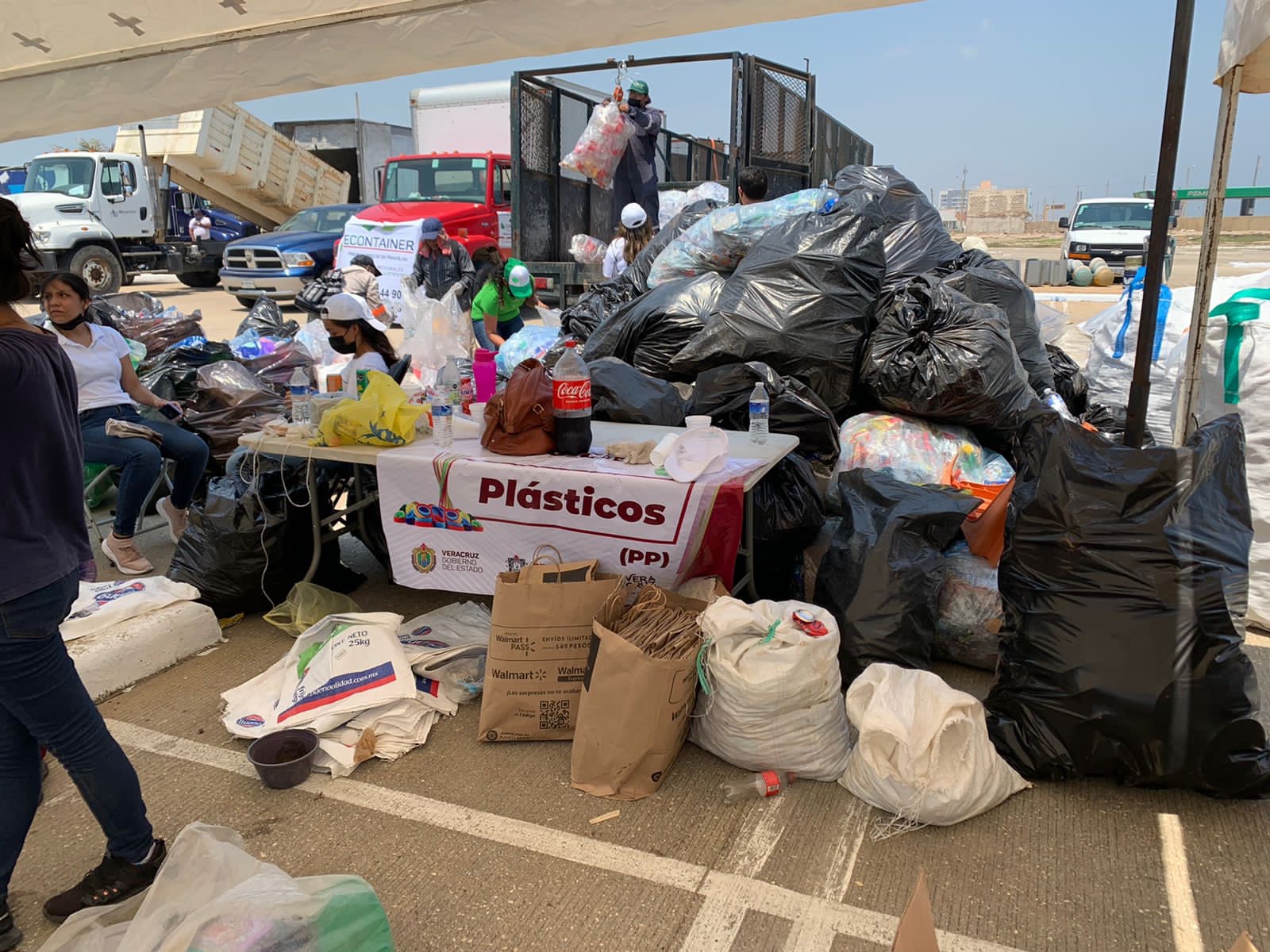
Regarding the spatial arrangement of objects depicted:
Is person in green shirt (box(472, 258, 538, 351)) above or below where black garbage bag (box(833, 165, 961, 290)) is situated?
below

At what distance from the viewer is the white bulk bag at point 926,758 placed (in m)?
2.23

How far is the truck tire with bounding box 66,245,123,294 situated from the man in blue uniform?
1066 centimetres

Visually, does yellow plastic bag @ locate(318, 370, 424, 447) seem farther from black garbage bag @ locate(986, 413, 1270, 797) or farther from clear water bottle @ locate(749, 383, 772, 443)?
black garbage bag @ locate(986, 413, 1270, 797)

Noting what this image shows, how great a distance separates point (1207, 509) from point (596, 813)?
179 cm

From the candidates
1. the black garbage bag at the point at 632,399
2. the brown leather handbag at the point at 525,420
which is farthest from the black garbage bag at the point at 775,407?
the brown leather handbag at the point at 525,420

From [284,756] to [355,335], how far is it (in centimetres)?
220

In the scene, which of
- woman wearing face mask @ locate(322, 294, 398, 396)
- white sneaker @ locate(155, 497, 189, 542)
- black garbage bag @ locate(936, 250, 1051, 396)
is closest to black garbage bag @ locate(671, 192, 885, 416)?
black garbage bag @ locate(936, 250, 1051, 396)

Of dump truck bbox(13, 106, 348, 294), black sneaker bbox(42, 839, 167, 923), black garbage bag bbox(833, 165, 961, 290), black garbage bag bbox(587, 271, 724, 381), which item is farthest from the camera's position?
dump truck bbox(13, 106, 348, 294)

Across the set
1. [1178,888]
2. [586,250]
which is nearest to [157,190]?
[586,250]

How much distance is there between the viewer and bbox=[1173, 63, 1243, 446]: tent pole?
109 inches

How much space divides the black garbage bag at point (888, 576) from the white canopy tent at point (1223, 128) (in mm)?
912

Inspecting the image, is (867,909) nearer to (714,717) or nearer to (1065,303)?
(714,717)

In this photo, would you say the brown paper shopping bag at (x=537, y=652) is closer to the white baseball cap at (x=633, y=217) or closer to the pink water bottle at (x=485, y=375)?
the pink water bottle at (x=485, y=375)

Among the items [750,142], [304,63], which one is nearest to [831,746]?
[304,63]
